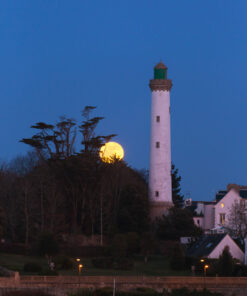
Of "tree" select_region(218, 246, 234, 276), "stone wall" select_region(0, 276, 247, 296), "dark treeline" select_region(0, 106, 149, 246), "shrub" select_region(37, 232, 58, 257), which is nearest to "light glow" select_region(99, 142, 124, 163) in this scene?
"dark treeline" select_region(0, 106, 149, 246)

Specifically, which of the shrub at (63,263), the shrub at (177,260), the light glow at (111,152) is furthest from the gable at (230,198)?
the shrub at (63,263)

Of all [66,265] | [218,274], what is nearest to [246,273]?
[218,274]

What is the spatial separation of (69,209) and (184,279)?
27.9 meters

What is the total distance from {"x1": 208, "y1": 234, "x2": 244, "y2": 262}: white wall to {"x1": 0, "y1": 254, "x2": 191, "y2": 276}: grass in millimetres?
3097

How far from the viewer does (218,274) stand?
170 feet

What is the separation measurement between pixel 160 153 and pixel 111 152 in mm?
7001

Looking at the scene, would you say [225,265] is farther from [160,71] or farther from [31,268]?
[160,71]

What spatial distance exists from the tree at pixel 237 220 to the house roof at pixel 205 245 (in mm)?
4890

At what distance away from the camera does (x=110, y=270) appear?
58.2 metres

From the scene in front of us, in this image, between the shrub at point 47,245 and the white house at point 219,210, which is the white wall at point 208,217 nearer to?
the white house at point 219,210

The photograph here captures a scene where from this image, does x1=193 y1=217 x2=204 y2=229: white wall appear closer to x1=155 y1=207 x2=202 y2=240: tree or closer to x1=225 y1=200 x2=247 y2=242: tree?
x1=225 y1=200 x2=247 y2=242: tree

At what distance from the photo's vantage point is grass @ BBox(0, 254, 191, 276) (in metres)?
54.3

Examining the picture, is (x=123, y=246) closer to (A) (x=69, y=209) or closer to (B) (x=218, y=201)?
(A) (x=69, y=209)

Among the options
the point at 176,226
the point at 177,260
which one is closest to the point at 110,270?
the point at 177,260
